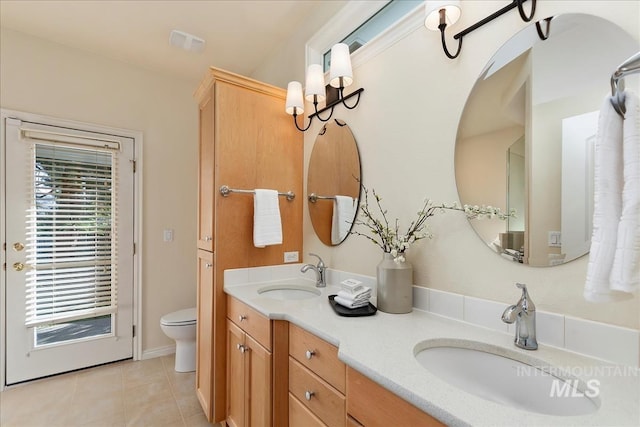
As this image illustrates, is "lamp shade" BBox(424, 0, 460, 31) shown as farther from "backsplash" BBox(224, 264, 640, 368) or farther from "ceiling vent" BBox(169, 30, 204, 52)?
"ceiling vent" BBox(169, 30, 204, 52)

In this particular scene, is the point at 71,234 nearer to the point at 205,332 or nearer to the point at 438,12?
the point at 205,332

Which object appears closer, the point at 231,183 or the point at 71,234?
the point at 231,183

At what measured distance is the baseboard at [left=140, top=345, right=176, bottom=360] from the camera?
8.94 feet

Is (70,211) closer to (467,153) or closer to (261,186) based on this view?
(261,186)

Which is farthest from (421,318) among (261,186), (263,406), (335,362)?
(261,186)

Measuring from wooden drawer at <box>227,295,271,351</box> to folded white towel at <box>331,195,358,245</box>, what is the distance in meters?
0.63

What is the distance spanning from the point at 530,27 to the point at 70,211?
10.1ft

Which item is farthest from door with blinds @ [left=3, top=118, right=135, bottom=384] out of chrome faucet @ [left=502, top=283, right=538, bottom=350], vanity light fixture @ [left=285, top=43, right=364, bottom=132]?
chrome faucet @ [left=502, top=283, right=538, bottom=350]

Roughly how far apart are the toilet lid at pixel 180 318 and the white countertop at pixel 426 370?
1346 mm

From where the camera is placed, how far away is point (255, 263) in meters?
1.89

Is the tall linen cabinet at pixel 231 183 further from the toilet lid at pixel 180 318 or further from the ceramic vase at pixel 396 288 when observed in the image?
the ceramic vase at pixel 396 288

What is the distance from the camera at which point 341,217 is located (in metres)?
1.78

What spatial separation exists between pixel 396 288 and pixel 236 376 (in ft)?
3.31

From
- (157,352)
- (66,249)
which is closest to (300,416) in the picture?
(157,352)
